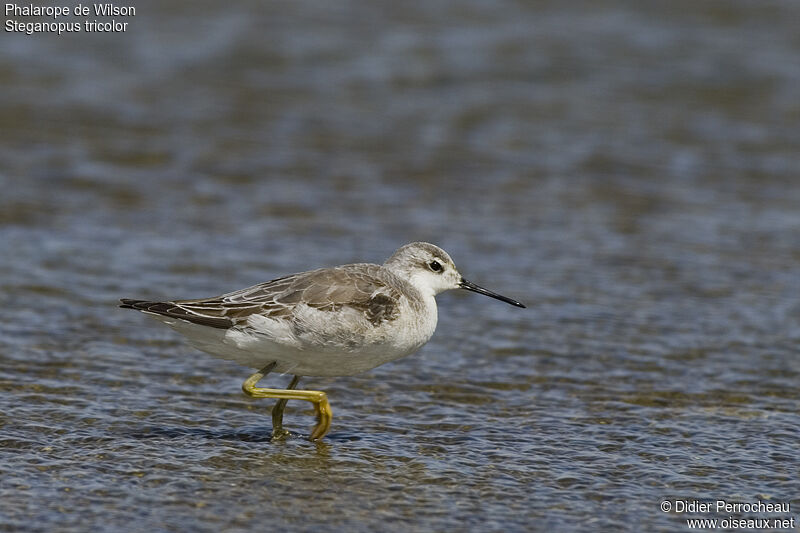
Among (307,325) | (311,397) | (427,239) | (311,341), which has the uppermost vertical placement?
(427,239)

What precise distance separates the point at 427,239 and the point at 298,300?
4830 mm

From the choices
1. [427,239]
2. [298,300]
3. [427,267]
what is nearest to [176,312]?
[298,300]

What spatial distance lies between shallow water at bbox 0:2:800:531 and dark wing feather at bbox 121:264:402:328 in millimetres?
851

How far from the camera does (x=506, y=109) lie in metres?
17.0

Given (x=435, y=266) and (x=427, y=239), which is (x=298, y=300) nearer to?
(x=435, y=266)

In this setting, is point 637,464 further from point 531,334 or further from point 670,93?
point 670,93

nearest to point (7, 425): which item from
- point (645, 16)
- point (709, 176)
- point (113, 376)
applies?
point (113, 376)

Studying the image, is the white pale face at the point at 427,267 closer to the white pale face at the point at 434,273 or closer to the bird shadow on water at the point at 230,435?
the white pale face at the point at 434,273

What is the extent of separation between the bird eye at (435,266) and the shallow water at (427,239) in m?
0.93

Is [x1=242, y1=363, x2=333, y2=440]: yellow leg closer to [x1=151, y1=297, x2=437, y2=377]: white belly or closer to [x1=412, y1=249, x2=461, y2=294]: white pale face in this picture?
[x1=151, y1=297, x2=437, y2=377]: white belly

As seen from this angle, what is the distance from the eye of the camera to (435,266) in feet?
29.0

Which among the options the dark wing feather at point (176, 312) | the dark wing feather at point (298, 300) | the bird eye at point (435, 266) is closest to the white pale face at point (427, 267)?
the bird eye at point (435, 266)

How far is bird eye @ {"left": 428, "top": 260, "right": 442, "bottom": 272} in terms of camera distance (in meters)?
8.83

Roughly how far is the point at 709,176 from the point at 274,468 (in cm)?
912
